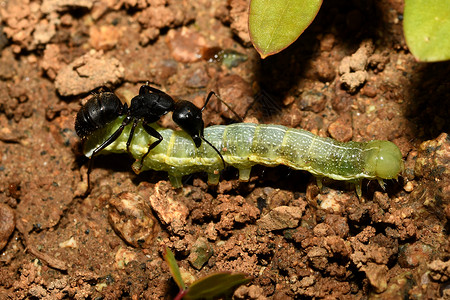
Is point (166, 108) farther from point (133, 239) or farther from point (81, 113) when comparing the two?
point (133, 239)

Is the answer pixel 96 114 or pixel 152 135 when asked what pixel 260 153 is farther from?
pixel 96 114

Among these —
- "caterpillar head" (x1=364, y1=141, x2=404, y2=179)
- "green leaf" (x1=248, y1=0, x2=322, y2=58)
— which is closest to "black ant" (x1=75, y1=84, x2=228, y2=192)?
"green leaf" (x1=248, y1=0, x2=322, y2=58)

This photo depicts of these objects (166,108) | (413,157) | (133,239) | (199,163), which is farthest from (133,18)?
(413,157)

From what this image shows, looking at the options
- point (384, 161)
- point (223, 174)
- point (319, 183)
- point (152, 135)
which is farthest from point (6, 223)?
point (384, 161)

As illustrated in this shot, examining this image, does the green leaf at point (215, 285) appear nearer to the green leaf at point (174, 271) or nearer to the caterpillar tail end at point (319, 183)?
the green leaf at point (174, 271)

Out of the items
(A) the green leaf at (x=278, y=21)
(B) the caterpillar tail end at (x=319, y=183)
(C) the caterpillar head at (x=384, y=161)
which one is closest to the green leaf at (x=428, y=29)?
(A) the green leaf at (x=278, y=21)

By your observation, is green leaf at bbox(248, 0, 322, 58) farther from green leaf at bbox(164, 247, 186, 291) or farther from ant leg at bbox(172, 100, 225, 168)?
green leaf at bbox(164, 247, 186, 291)
